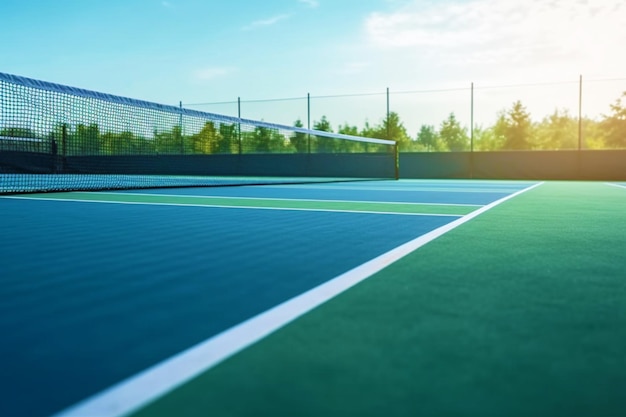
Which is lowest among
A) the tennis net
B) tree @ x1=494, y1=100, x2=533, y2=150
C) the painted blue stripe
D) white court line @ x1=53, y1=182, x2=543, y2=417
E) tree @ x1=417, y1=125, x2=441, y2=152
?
the painted blue stripe

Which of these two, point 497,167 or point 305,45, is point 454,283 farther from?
point 305,45

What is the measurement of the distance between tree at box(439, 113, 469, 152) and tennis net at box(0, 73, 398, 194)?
2.63 meters

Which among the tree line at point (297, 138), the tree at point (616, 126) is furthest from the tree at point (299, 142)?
the tree at point (616, 126)

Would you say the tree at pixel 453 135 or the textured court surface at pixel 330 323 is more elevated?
the tree at pixel 453 135

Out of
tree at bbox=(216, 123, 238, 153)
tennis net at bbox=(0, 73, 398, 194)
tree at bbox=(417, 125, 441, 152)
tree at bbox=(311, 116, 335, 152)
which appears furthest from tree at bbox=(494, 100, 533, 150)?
tree at bbox=(216, 123, 238, 153)

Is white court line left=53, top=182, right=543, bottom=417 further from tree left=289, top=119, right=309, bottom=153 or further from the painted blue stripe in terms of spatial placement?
tree left=289, top=119, right=309, bottom=153

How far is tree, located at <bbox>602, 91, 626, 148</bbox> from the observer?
121ft

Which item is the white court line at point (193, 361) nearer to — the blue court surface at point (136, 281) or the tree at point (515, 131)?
the blue court surface at point (136, 281)

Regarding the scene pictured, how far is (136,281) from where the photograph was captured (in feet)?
7.13

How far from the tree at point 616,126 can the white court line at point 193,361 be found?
40.3 metres

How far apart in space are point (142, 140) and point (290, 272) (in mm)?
10826

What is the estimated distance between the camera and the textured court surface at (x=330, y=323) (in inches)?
43.1

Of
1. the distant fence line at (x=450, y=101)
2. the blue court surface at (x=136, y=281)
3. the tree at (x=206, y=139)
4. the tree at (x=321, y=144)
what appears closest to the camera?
the blue court surface at (x=136, y=281)

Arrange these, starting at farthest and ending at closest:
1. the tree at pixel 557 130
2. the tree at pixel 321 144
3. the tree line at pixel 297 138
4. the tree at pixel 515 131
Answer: the tree at pixel 557 130 → the tree at pixel 515 131 → the tree at pixel 321 144 → the tree line at pixel 297 138
